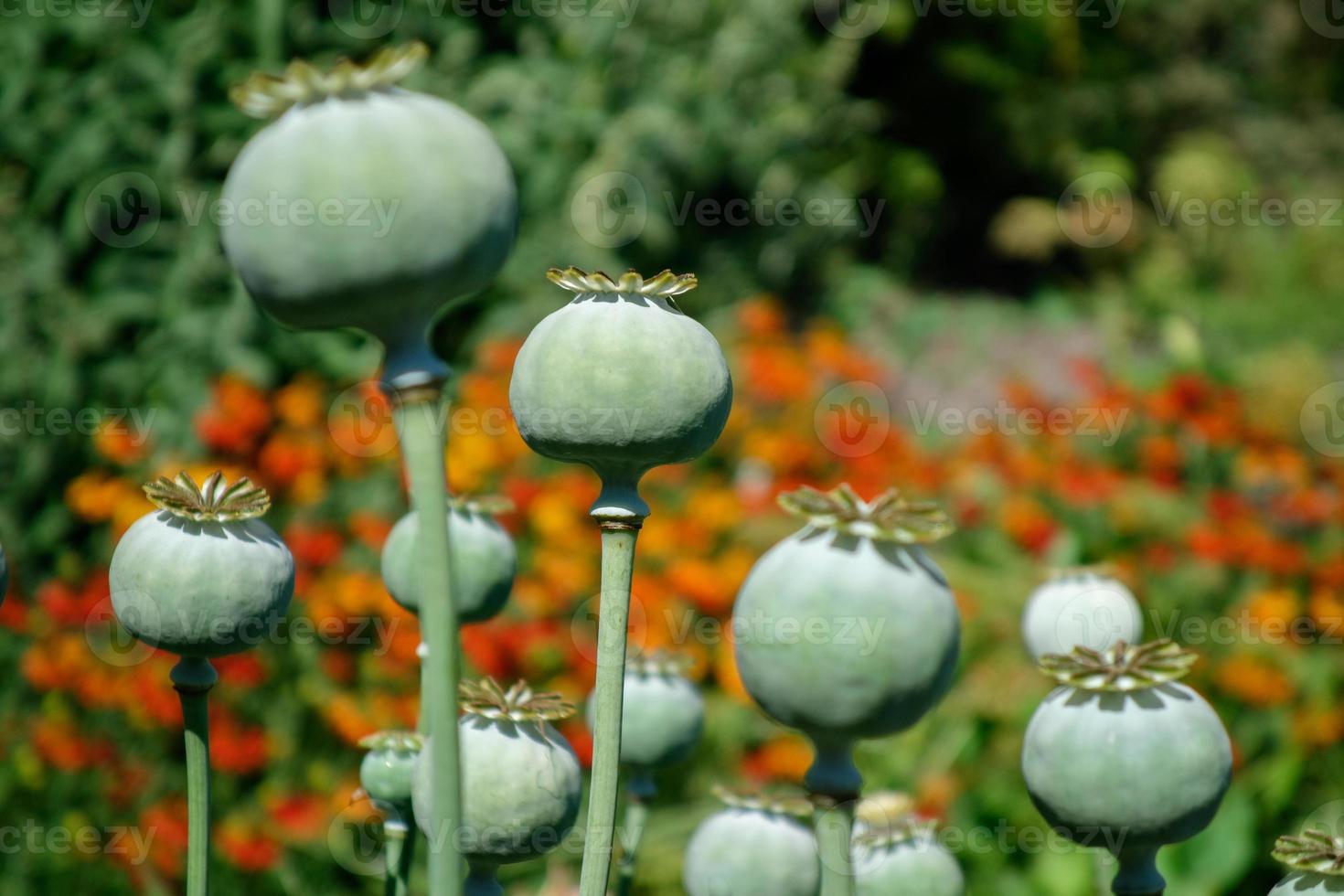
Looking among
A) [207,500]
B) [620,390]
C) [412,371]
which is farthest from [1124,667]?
[207,500]

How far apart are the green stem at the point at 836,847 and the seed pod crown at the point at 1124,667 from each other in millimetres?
151

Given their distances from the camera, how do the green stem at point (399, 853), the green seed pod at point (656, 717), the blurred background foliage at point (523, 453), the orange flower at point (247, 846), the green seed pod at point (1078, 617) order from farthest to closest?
the blurred background foliage at point (523, 453)
the orange flower at point (247, 846)
the green seed pod at point (1078, 617)
the green seed pod at point (656, 717)
the green stem at point (399, 853)

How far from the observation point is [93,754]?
2848 mm

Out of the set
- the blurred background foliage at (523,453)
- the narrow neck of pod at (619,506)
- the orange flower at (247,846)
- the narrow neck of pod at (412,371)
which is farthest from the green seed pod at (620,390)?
the orange flower at (247,846)

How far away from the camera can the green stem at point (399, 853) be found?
80cm

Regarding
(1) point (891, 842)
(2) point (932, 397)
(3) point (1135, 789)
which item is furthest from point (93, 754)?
(2) point (932, 397)

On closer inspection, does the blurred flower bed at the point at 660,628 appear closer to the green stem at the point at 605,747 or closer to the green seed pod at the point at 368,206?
the green stem at the point at 605,747

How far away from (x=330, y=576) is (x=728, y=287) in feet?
8.48

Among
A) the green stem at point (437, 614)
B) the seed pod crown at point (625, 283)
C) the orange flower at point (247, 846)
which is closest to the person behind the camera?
the green stem at point (437, 614)

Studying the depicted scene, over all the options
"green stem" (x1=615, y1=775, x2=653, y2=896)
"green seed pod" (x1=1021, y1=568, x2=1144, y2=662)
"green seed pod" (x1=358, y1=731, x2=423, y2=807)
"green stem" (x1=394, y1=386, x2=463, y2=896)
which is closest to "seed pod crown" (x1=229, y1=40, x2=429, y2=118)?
"green stem" (x1=394, y1=386, x2=463, y2=896)

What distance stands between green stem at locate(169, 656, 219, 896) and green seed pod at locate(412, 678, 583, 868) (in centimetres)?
12

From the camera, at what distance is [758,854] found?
2.80ft

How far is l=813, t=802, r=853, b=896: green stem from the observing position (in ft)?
1.84

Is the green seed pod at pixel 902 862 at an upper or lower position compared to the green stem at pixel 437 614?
lower
